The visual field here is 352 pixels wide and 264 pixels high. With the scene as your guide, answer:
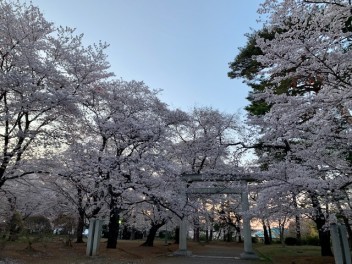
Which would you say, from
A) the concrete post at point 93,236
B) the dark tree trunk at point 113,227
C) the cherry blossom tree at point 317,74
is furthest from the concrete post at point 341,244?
the dark tree trunk at point 113,227

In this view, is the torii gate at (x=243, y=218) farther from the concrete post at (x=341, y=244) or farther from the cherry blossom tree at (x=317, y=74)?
the concrete post at (x=341, y=244)

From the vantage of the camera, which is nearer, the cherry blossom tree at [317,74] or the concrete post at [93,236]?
the cherry blossom tree at [317,74]

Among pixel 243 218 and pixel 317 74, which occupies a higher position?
pixel 317 74

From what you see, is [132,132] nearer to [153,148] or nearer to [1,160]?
[153,148]

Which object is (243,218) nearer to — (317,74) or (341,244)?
(341,244)

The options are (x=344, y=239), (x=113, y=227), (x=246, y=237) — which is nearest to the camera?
(x=344, y=239)

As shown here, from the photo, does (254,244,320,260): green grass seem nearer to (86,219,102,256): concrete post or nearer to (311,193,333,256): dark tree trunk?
(311,193,333,256): dark tree trunk

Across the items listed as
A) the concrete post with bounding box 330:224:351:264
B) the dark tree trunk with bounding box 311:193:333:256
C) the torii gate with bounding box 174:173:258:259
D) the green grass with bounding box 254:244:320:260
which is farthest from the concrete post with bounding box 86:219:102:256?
the green grass with bounding box 254:244:320:260

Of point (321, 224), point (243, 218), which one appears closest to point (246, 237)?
point (243, 218)

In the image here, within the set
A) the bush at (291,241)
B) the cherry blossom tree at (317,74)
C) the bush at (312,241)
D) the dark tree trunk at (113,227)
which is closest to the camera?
the cherry blossom tree at (317,74)

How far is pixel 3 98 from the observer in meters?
11.8

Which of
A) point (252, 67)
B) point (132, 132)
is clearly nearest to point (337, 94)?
point (252, 67)

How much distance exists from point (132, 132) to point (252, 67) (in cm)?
641

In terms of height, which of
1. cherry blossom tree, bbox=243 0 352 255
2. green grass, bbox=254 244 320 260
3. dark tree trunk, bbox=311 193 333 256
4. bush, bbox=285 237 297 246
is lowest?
green grass, bbox=254 244 320 260
